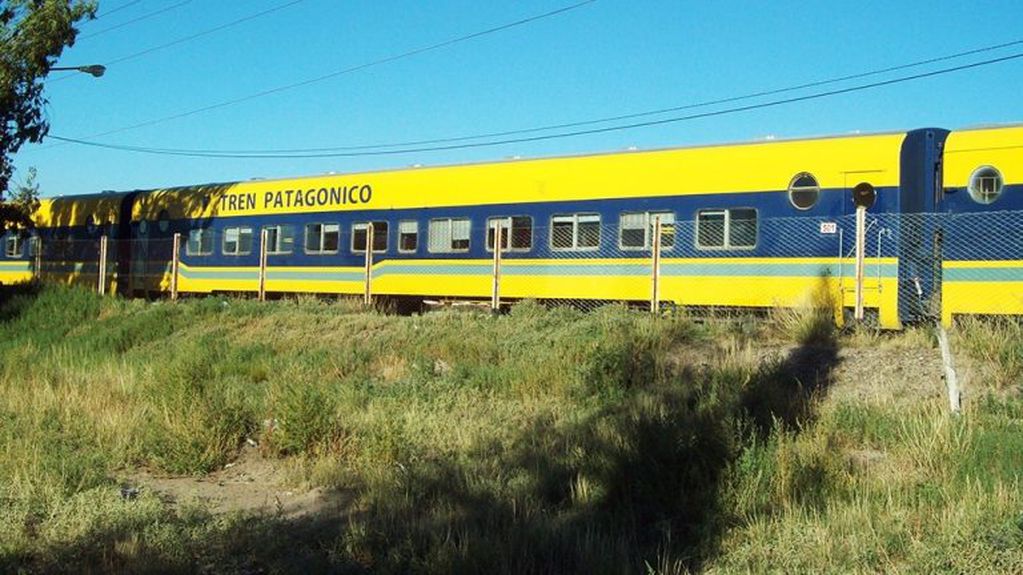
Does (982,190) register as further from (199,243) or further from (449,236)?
(199,243)

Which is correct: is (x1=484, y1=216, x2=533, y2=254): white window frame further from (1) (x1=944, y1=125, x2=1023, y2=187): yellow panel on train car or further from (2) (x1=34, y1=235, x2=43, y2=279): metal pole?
(2) (x1=34, y1=235, x2=43, y2=279): metal pole

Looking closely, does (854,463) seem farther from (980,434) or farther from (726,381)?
(726,381)

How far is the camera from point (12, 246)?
29672 mm

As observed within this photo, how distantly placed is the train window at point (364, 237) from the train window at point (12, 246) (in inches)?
583

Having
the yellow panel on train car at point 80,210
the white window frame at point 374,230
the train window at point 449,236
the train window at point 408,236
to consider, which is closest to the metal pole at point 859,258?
the train window at point 449,236

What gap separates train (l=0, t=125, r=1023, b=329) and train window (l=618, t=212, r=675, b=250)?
24 millimetres

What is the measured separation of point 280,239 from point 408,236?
4.24m

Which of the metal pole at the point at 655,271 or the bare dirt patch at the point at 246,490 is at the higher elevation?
the metal pole at the point at 655,271

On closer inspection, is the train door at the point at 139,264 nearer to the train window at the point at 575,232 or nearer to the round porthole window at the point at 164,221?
the round porthole window at the point at 164,221

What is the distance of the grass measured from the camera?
5723 millimetres

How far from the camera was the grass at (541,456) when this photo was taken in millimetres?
5723

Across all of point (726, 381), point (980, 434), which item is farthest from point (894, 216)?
point (980, 434)

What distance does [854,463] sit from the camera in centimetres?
698

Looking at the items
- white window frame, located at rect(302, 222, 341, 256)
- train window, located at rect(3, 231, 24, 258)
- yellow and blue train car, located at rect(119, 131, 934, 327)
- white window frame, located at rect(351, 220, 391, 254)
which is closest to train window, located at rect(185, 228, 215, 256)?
yellow and blue train car, located at rect(119, 131, 934, 327)
